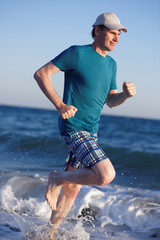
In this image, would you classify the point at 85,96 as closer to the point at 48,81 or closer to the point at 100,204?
the point at 48,81

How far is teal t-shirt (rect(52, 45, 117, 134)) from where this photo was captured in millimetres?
2871

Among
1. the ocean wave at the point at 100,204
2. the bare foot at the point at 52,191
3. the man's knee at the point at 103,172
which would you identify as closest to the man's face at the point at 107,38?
the man's knee at the point at 103,172

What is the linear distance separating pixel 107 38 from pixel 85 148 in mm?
1003

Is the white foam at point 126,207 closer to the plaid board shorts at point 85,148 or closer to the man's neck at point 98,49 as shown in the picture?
the plaid board shorts at point 85,148

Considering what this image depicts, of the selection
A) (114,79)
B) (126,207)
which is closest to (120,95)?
(114,79)

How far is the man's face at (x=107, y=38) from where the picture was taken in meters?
2.99

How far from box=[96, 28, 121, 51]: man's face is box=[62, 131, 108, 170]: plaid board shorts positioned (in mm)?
799

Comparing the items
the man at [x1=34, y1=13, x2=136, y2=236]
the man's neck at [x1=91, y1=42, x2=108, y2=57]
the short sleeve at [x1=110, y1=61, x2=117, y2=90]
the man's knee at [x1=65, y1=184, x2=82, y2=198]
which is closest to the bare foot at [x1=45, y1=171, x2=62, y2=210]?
the man at [x1=34, y1=13, x2=136, y2=236]

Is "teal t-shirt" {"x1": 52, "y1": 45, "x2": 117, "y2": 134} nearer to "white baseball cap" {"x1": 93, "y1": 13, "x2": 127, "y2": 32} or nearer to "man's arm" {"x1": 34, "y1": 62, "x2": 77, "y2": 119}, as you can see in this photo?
"man's arm" {"x1": 34, "y1": 62, "x2": 77, "y2": 119}


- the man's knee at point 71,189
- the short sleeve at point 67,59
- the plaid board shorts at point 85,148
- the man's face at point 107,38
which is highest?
the man's face at point 107,38

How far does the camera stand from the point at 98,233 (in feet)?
12.7

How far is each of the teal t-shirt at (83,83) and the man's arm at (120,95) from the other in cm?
21

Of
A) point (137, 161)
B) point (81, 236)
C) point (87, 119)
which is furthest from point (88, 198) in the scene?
point (137, 161)

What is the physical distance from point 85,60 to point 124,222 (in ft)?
8.11
